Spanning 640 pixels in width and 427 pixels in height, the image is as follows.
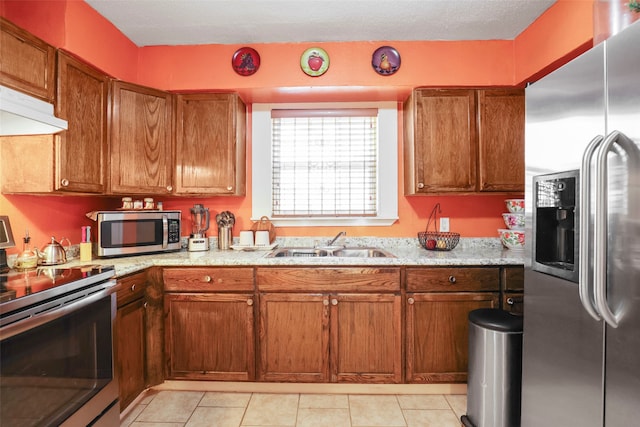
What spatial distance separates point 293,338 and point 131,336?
94 cm

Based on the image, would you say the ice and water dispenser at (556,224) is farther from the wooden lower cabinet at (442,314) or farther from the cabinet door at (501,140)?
the cabinet door at (501,140)

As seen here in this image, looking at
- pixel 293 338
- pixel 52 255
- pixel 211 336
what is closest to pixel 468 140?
pixel 293 338

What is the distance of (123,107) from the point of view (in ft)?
7.33

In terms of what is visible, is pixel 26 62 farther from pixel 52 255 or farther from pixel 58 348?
pixel 58 348

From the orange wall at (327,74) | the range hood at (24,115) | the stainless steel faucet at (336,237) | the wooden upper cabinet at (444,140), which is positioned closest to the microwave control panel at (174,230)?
the orange wall at (327,74)

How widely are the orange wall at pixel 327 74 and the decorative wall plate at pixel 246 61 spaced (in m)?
0.04

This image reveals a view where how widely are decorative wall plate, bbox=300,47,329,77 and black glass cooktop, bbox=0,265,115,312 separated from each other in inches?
71.1

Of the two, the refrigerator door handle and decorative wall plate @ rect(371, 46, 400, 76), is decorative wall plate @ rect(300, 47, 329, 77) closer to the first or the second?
decorative wall plate @ rect(371, 46, 400, 76)

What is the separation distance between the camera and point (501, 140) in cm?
241

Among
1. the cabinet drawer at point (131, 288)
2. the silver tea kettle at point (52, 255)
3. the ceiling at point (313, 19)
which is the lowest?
the cabinet drawer at point (131, 288)

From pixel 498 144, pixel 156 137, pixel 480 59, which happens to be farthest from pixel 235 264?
pixel 480 59

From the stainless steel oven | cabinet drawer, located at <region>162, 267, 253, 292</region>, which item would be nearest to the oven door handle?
the stainless steel oven

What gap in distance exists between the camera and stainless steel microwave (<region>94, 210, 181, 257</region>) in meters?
2.16

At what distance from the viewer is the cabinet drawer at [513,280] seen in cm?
206
